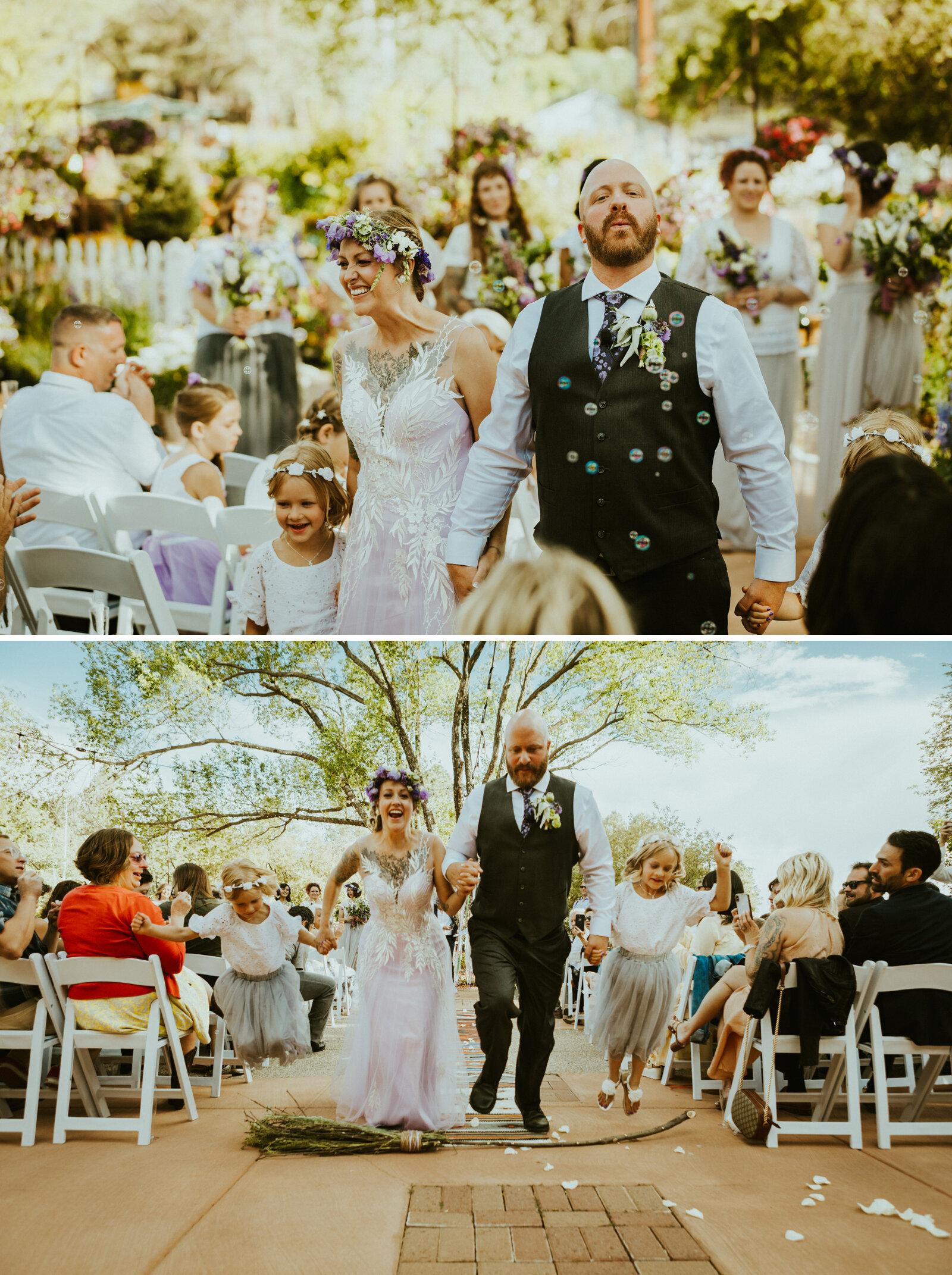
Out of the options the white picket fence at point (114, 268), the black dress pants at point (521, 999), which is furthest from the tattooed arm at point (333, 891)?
the white picket fence at point (114, 268)

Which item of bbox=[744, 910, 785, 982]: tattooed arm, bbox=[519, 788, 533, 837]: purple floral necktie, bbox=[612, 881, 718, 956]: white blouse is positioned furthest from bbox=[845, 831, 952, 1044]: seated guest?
bbox=[519, 788, 533, 837]: purple floral necktie

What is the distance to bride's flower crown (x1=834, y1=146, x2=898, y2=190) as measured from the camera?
683cm

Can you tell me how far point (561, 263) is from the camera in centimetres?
690

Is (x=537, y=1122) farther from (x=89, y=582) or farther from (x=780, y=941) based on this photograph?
(x=89, y=582)

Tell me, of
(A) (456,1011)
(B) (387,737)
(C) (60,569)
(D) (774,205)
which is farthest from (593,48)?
(A) (456,1011)

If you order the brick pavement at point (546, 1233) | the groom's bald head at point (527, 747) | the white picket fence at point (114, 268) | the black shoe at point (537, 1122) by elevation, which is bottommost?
the brick pavement at point (546, 1233)

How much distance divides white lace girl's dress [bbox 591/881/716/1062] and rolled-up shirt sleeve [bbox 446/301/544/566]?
1087 mm

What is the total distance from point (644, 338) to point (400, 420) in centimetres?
76

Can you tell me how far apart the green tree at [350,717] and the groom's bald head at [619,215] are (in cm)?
107

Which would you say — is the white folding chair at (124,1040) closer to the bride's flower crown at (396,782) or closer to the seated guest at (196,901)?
the seated guest at (196,901)

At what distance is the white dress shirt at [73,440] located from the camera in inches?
199

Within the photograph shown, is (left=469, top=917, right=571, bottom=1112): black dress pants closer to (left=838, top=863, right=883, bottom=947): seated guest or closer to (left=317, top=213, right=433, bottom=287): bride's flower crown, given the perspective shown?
(left=838, top=863, right=883, bottom=947): seated guest

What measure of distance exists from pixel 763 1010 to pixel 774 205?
6.29 m

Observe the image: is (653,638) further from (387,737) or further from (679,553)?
(387,737)
